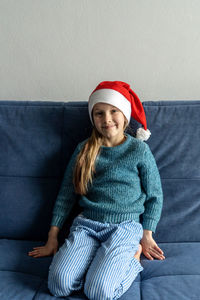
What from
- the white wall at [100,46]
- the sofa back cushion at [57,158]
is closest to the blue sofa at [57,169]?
the sofa back cushion at [57,158]

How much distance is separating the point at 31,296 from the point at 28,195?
53 centimetres

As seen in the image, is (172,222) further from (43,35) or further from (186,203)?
(43,35)

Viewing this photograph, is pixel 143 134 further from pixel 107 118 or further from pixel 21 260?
pixel 21 260

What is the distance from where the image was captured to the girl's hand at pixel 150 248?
53.9 inches

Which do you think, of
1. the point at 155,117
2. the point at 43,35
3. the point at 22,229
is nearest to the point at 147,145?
the point at 155,117

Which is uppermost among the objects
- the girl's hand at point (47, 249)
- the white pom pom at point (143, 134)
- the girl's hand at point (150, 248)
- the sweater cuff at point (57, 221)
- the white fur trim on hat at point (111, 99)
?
the white fur trim on hat at point (111, 99)

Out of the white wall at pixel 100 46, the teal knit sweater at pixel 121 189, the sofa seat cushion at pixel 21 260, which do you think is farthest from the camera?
the white wall at pixel 100 46

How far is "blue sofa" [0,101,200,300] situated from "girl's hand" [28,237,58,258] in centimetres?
3

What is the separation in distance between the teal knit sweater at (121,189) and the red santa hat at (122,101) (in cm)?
8

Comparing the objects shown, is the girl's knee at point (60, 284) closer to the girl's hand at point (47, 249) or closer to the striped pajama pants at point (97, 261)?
the striped pajama pants at point (97, 261)

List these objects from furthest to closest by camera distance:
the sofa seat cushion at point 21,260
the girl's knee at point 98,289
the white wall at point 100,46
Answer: the white wall at point 100,46 → the sofa seat cushion at point 21,260 → the girl's knee at point 98,289

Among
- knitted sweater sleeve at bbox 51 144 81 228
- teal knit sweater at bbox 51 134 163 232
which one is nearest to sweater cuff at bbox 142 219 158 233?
teal knit sweater at bbox 51 134 163 232

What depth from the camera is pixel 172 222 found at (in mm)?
1474

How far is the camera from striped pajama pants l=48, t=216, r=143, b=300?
1118mm
